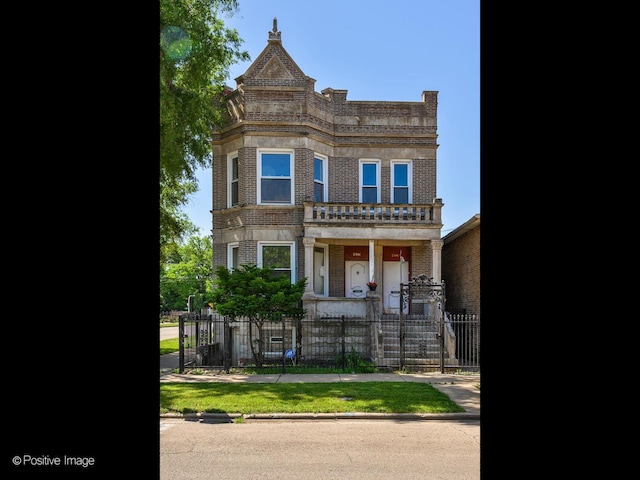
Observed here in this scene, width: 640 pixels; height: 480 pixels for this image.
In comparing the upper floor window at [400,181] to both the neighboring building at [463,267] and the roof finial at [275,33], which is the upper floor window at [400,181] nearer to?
the neighboring building at [463,267]

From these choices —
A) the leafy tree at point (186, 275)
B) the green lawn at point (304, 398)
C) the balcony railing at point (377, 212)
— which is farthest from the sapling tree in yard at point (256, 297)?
the leafy tree at point (186, 275)

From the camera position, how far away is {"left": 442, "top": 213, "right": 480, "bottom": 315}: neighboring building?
16.4 meters

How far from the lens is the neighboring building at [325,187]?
15.5 metres

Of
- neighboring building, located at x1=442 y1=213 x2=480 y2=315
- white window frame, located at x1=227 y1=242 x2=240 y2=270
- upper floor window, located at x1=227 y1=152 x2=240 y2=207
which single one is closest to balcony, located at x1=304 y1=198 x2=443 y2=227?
neighboring building, located at x1=442 y1=213 x2=480 y2=315

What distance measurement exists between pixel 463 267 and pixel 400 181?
13.9 ft

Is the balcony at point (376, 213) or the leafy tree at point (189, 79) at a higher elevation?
the leafy tree at point (189, 79)

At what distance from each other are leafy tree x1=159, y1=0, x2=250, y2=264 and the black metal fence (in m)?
4.13

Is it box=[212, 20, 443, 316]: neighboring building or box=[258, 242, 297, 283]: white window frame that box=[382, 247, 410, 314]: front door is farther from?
box=[258, 242, 297, 283]: white window frame

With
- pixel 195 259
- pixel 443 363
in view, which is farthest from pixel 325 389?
pixel 195 259

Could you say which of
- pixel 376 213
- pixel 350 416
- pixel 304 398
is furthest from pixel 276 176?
pixel 350 416

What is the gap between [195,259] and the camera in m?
55.6

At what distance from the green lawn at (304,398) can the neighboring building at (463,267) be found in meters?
6.95

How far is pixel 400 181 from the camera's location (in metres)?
16.8
